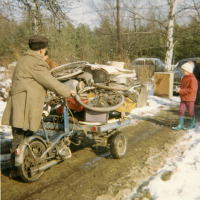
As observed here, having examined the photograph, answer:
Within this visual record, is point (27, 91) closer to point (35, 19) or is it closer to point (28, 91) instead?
point (28, 91)

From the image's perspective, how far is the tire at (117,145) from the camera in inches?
179

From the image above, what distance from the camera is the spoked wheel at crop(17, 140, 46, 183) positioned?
3.44 m

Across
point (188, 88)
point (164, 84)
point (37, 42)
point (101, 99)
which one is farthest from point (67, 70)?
point (164, 84)

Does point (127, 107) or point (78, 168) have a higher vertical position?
point (127, 107)

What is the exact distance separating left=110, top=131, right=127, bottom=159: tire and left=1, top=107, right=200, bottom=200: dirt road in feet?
0.49

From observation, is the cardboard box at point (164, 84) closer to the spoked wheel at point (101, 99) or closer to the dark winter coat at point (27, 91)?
the spoked wheel at point (101, 99)

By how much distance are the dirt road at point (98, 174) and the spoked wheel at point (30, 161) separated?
0.40ft

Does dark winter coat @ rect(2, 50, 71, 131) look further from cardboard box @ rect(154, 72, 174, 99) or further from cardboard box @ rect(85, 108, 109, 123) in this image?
cardboard box @ rect(154, 72, 174, 99)

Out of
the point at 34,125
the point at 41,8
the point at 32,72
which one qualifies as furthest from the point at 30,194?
the point at 41,8

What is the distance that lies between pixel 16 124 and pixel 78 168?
161cm

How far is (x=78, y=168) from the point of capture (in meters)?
4.35

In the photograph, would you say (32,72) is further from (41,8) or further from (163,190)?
(41,8)

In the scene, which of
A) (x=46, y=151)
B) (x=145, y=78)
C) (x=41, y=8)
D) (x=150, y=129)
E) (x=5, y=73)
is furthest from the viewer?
(x=145, y=78)

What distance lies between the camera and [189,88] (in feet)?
21.8
